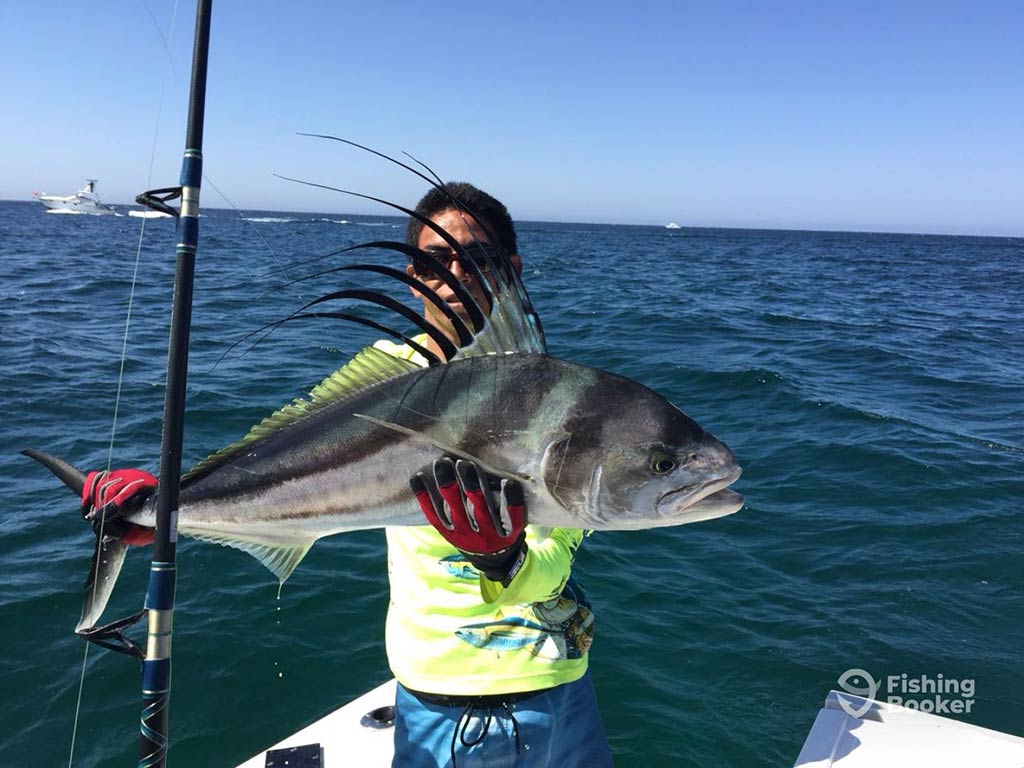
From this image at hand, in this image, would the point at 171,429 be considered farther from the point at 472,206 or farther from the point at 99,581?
the point at 472,206

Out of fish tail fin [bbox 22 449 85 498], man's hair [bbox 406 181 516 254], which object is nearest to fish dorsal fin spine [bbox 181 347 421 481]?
fish tail fin [bbox 22 449 85 498]

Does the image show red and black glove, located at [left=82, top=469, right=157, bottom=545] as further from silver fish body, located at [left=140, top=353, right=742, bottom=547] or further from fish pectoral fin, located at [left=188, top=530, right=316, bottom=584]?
silver fish body, located at [left=140, top=353, right=742, bottom=547]

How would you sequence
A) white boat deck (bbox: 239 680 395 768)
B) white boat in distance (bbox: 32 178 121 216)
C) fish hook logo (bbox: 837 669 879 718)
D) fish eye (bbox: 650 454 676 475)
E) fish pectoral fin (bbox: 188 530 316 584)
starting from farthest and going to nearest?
1. white boat in distance (bbox: 32 178 121 216)
2. fish hook logo (bbox: 837 669 879 718)
3. white boat deck (bbox: 239 680 395 768)
4. fish pectoral fin (bbox: 188 530 316 584)
5. fish eye (bbox: 650 454 676 475)

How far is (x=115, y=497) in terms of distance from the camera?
2729 mm

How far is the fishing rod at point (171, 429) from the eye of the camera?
271 cm

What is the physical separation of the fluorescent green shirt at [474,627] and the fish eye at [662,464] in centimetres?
70

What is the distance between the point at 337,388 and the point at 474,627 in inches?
46.2

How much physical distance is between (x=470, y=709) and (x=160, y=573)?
4.62 feet

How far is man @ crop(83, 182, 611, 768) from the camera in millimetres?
2760

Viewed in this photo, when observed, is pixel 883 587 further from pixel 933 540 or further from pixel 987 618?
pixel 933 540

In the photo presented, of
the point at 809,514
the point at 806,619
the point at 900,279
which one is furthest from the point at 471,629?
the point at 900,279

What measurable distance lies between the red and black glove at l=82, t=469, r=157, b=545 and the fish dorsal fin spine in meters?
0.31

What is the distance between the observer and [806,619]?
262 inches

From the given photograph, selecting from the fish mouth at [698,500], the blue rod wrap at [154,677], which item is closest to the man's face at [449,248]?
the fish mouth at [698,500]
